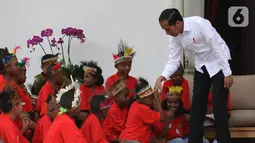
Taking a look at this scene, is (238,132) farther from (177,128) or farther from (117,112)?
(117,112)

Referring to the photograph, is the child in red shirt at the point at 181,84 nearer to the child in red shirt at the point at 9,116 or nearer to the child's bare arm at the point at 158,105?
the child's bare arm at the point at 158,105

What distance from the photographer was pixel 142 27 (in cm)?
884

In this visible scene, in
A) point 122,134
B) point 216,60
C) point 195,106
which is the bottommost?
point 122,134

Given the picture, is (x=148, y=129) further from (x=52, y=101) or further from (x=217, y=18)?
(x=217, y=18)

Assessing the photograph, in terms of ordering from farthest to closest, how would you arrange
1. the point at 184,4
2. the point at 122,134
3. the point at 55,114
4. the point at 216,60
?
1. the point at 184,4
2. the point at 122,134
3. the point at 55,114
4. the point at 216,60

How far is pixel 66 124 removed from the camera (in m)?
5.64

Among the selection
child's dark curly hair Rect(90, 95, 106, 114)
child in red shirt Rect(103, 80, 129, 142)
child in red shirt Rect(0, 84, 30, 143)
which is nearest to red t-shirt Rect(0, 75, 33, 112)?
child in red shirt Rect(0, 84, 30, 143)

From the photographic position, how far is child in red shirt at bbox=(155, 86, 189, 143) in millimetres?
7033

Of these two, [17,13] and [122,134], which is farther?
[17,13]

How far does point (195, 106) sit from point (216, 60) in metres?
0.54

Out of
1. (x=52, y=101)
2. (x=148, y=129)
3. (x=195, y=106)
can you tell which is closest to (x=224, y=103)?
(x=195, y=106)

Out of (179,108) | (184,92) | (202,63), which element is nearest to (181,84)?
(184,92)

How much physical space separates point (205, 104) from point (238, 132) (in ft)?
4.39

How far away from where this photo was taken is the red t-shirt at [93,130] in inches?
247
